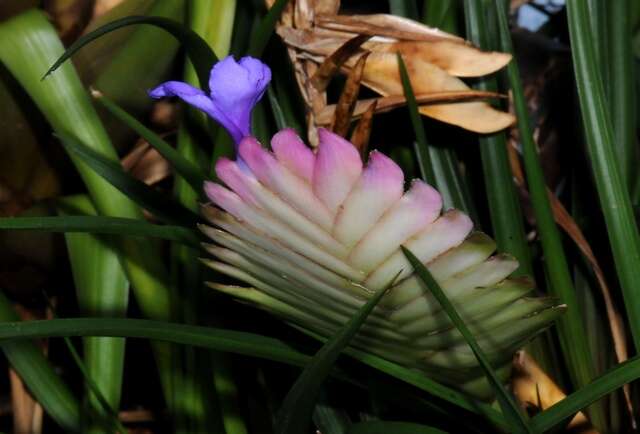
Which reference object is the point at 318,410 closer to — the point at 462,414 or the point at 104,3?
the point at 462,414

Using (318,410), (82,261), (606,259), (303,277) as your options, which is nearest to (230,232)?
(303,277)

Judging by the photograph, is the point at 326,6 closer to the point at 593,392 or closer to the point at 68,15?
the point at 68,15

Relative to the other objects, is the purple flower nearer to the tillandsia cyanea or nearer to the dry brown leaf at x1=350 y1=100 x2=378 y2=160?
the tillandsia cyanea

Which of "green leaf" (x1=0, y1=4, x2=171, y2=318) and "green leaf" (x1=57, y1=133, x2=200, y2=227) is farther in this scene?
"green leaf" (x1=0, y1=4, x2=171, y2=318)

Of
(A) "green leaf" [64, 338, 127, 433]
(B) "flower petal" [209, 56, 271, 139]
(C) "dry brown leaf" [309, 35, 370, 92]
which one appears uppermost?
(C) "dry brown leaf" [309, 35, 370, 92]

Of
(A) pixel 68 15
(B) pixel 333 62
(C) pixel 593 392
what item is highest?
(A) pixel 68 15

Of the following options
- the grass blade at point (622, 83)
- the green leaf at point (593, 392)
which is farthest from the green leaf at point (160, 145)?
the grass blade at point (622, 83)

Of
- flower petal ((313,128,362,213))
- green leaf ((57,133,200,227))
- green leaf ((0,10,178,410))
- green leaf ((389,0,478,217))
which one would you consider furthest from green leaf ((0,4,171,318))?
flower petal ((313,128,362,213))

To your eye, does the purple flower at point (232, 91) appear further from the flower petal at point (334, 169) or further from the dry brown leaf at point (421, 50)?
the dry brown leaf at point (421, 50)

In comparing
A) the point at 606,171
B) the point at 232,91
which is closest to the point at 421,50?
the point at 606,171
